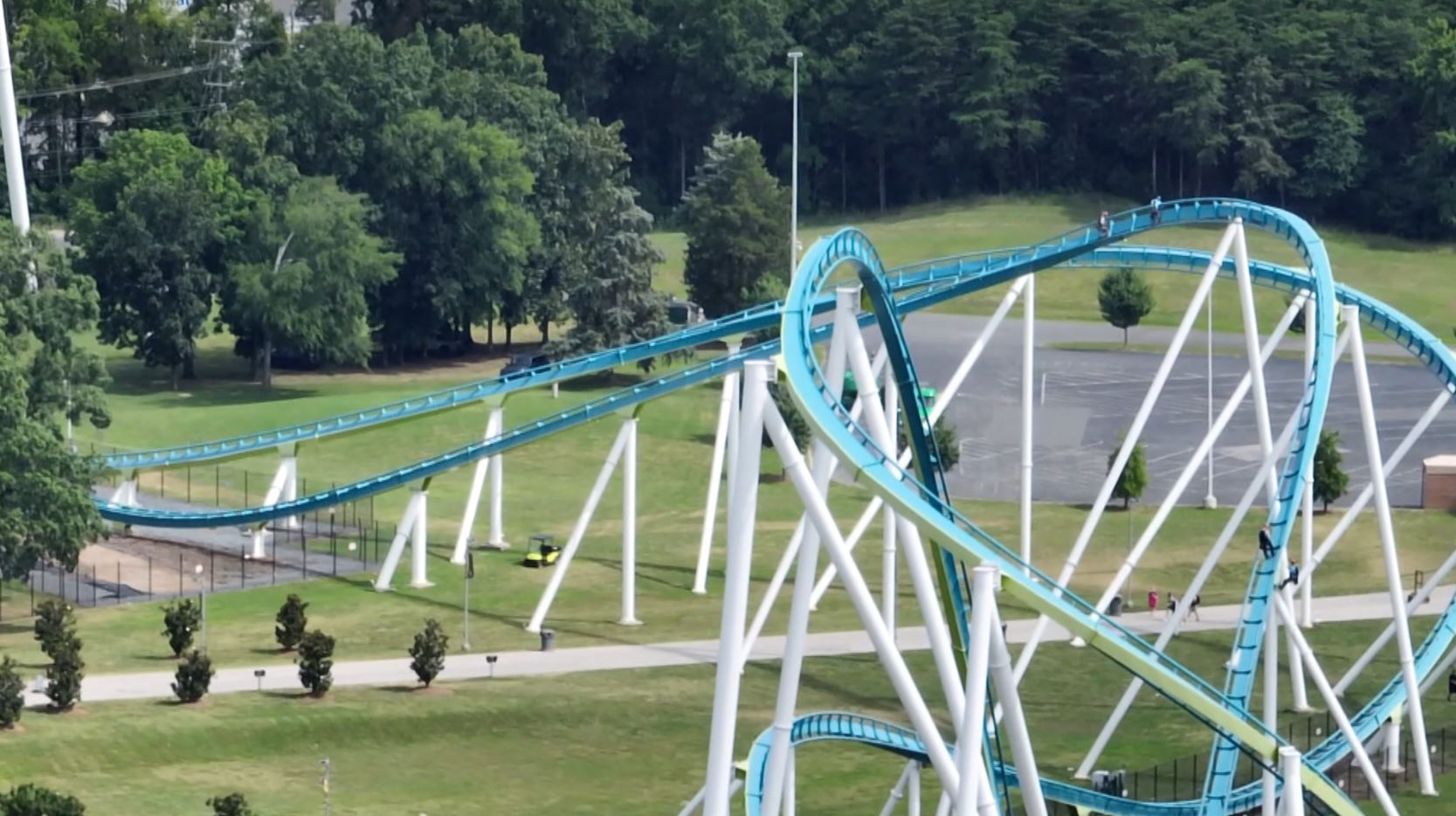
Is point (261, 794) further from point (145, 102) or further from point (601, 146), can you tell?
point (145, 102)

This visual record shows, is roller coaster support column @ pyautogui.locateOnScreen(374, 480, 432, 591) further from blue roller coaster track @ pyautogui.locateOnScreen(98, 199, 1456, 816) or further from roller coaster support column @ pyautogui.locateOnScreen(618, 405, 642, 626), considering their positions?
roller coaster support column @ pyautogui.locateOnScreen(618, 405, 642, 626)

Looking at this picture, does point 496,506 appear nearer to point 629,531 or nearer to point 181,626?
point 629,531

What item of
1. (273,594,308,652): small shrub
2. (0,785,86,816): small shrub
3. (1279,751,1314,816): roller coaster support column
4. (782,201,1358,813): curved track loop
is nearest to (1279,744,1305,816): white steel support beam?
(1279,751,1314,816): roller coaster support column

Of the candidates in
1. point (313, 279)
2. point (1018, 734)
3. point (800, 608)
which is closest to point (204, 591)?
point (800, 608)

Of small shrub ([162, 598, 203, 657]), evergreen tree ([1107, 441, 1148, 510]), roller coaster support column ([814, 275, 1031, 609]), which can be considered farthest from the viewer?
evergreen tree ([1107, 441, 1148, 510])

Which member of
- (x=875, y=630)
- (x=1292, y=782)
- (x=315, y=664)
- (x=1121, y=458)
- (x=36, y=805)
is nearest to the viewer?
(x=1292, y=782)

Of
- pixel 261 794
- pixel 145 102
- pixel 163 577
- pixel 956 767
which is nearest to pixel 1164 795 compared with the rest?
pixel 956 767

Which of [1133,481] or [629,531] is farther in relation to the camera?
[1133,481]
